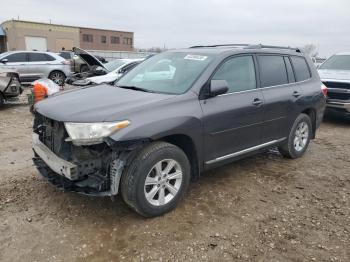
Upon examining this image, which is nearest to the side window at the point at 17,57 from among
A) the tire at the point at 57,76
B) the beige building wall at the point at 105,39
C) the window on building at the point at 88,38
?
the tire at the point at 57,76

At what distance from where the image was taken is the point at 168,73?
4336 mm

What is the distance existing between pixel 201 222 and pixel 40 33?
51374 millimetres

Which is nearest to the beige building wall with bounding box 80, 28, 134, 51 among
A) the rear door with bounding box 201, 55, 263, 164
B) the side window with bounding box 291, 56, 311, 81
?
the side window with bounding box 291, 56, 311, 81

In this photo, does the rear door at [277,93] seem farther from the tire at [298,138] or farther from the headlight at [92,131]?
the headlight at [92,131]

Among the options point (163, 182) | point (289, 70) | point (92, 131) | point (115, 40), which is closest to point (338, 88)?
point (289, 70)

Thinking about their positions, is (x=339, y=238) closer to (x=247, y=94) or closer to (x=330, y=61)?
(x=247, y=94)

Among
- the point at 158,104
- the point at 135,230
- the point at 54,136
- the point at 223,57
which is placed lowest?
the point at 135,230

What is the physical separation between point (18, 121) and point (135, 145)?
5.99 metres

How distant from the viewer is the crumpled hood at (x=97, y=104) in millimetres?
3275

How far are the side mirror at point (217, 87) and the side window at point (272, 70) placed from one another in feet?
3.37

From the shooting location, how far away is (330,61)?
10.1 m

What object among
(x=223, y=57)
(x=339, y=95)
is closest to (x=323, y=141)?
(x=339, y=95)

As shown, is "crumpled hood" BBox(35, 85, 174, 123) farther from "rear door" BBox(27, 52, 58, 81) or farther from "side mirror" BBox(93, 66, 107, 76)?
"rear door" BBox(27, 52, 58, 81)

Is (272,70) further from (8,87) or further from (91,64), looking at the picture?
(8,87)
